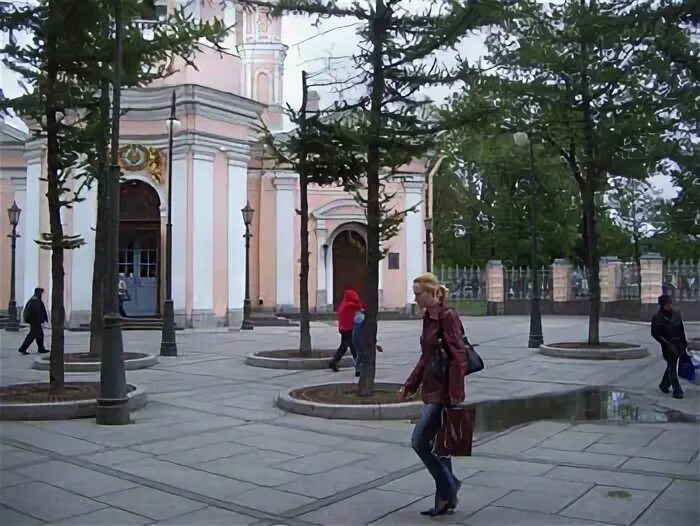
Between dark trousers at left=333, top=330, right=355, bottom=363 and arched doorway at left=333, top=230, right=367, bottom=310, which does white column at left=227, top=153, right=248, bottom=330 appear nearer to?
arched doorway at left=333, top=230, right=367, bottom=310

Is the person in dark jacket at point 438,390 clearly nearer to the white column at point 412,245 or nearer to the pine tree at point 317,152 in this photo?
the pine tree at point 317,152

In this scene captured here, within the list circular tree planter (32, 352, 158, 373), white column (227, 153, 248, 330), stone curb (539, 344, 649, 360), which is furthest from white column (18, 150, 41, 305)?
stone curb (539, 344, 649, 360)

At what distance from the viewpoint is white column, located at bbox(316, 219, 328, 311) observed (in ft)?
116

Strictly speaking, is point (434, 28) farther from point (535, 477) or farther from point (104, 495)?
point (104, 495)

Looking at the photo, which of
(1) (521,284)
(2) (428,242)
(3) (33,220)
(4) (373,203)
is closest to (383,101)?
(4) (373,203)

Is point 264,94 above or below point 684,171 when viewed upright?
above

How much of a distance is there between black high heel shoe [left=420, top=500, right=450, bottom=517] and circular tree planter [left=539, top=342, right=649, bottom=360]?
1256 centimetres

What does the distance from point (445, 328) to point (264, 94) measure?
3569cm

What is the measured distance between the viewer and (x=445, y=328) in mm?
6156

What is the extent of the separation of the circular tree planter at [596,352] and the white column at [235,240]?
12805 mm

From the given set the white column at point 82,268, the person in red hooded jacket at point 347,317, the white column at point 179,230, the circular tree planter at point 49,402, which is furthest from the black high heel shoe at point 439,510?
the white column at point 82,268

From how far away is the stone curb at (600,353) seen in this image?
17.9m

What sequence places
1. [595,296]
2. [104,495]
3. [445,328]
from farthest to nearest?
[595,296]
[104,495]
[445,328]

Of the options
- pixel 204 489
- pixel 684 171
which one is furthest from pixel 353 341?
pixel 684 171
